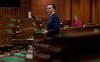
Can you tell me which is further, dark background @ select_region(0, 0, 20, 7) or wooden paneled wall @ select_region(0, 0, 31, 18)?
wooden paneled wall @ select_region(0, 0, 31, 18)

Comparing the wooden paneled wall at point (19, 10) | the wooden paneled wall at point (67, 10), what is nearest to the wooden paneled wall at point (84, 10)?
the wooden paneled wall at point (67, 10)

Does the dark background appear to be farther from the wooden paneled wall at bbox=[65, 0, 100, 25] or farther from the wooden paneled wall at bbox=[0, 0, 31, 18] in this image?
the wooden paneled wall at bbox=[65, 0, 100, 25]

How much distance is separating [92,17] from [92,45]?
16.0 m

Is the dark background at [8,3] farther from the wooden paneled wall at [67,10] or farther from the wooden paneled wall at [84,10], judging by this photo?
the wooden paneled wall at [84,10]

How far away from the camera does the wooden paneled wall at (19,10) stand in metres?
16.3

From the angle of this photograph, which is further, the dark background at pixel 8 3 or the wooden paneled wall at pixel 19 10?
the wooden paneled wall at pixel 19 10

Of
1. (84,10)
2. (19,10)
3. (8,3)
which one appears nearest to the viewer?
(8,3)

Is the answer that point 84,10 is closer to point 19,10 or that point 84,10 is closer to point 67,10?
point 67,10

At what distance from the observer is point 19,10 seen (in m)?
16.8

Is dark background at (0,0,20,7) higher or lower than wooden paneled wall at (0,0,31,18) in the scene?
higher

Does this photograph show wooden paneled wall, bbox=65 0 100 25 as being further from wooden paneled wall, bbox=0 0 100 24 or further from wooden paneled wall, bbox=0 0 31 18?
wooden paneled wall, bbox=0 0 31 18

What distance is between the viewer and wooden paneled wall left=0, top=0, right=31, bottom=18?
642 inches

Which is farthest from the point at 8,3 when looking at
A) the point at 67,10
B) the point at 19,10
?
the point at 67,10

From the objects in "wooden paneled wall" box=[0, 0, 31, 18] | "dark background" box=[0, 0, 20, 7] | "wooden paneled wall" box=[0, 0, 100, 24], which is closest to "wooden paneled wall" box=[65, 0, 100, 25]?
"wooden paneled wall" box=[0, 0, 100, 24]
